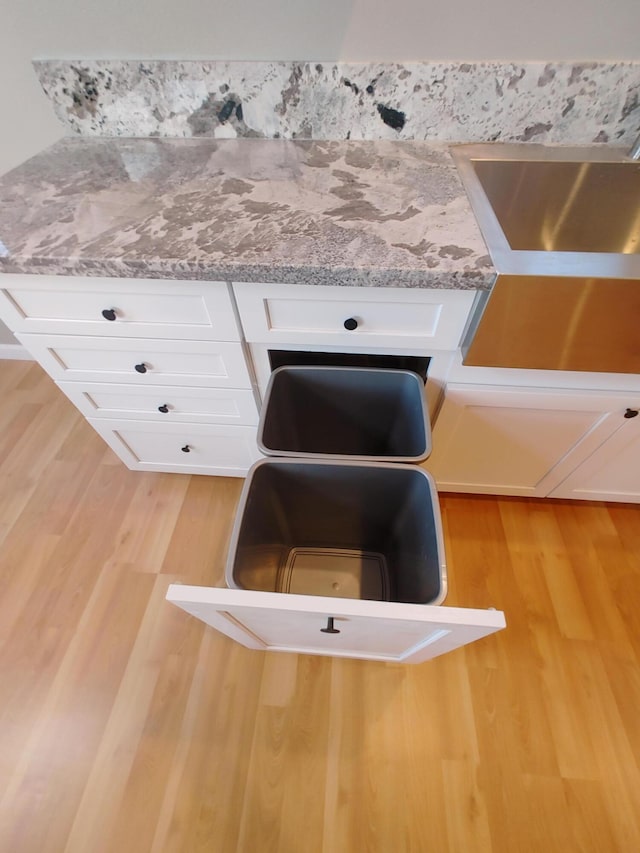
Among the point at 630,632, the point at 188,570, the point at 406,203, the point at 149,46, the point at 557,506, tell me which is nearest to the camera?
the point at 406,203

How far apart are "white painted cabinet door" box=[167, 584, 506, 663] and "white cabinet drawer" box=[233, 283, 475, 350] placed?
0.53m

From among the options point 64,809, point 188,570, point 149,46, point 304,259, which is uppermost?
point 149,46

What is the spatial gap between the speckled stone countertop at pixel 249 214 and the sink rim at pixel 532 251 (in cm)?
3

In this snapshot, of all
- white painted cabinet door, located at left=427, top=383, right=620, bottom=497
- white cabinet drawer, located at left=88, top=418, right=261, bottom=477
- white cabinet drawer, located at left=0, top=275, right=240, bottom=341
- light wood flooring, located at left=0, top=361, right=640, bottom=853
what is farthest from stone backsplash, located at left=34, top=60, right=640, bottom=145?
light wood flooring, located at left=0, top=361, right=640, bottom=853

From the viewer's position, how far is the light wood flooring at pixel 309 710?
91 centimetres

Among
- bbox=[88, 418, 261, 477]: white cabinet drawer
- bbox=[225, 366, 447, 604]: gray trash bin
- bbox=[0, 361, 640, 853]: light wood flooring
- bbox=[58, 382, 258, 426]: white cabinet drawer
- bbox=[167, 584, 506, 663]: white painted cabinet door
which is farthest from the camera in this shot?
bbox=[88, 418, 261, 477]: white cabinet drawer

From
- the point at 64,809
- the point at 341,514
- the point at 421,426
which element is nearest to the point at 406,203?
the point at 421,426

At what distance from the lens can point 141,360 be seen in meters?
0.99

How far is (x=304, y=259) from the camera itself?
717 mm

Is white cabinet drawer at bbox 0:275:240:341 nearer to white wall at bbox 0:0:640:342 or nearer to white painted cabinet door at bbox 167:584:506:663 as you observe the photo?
white painted cabinet door at bbox 167:584:506:663

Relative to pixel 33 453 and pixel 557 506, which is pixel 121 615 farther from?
pixel 557 506

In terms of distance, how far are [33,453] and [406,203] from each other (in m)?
1.65

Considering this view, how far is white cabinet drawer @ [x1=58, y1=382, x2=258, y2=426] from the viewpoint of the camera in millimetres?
1074

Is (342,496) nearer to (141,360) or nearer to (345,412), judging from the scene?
(345,412)
